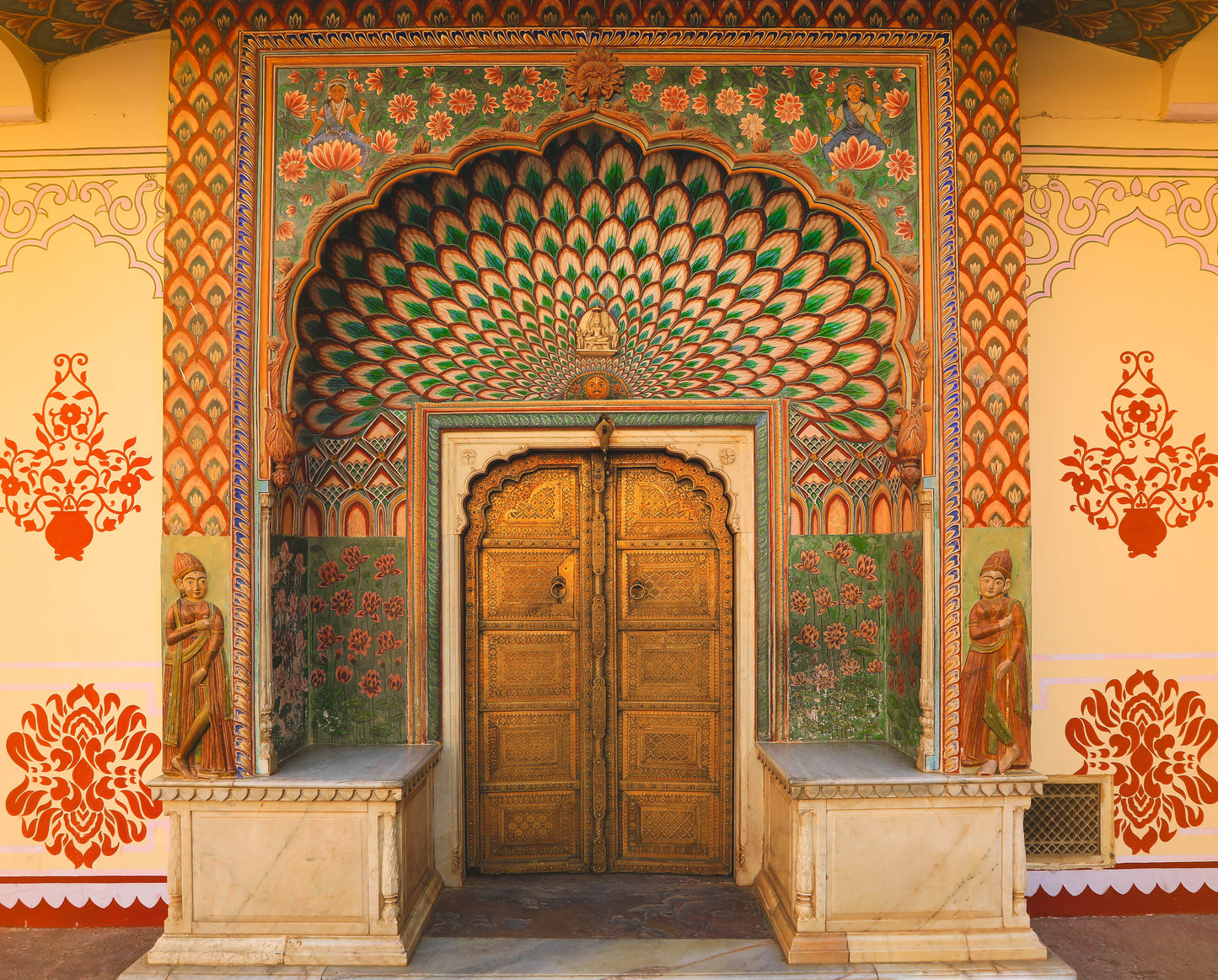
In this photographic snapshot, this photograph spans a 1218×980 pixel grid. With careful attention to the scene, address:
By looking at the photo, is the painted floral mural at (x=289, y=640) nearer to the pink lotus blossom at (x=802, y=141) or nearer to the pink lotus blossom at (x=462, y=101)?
the pink lotus blossom at (x=462, y=101)

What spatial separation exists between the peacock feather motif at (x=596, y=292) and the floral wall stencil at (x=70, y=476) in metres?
0.83

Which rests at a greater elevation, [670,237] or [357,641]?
[670,237]

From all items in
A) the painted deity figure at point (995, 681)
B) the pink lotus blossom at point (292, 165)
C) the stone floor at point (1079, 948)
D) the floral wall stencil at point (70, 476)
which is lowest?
the stone floor at point (1079, 948)

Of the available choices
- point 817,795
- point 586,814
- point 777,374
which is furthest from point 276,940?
point 777,374

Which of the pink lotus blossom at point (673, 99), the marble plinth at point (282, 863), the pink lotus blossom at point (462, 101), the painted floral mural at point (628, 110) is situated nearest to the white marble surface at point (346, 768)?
the marble plinth at point (282, 863)

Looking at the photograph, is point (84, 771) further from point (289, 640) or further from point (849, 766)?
point (849, 766)

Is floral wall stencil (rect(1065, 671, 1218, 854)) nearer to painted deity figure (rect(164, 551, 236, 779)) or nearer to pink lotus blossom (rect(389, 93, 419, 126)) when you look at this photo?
painted deity figure (rect(164, 551, 236, 779))

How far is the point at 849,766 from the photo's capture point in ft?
12.1

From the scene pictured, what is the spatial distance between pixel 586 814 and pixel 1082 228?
146 inches

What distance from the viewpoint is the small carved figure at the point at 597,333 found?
13.8 feet

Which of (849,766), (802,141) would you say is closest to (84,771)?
(849,766)

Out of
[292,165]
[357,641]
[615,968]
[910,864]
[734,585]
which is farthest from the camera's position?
[734,585]

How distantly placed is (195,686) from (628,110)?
9.75ft

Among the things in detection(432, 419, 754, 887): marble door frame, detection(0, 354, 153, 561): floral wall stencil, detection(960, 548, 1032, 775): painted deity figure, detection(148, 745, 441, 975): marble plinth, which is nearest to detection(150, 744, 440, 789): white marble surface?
detection(148, 745, 441, 975): marble plinth
